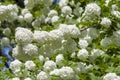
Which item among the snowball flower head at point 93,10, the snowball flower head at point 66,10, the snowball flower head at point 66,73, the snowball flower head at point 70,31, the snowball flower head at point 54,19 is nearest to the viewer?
the snowball flower head at point 66,73

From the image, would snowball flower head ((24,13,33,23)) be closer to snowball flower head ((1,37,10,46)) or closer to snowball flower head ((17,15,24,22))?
snowball flower head ((17,15,24,22))

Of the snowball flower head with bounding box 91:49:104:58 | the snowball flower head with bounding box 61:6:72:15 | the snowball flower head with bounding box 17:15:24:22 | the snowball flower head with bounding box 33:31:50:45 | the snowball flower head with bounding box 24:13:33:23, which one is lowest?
the snowball flower head with bounding box 33:31:50:45

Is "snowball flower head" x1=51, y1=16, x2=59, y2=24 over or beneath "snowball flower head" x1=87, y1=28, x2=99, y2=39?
over

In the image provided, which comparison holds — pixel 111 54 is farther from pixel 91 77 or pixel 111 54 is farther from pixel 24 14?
pixel 24 14

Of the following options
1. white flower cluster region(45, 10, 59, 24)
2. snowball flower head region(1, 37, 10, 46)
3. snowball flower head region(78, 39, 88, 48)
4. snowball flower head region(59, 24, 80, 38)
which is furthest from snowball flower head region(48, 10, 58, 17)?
snowball flower head region(59, 24, 80, 38)

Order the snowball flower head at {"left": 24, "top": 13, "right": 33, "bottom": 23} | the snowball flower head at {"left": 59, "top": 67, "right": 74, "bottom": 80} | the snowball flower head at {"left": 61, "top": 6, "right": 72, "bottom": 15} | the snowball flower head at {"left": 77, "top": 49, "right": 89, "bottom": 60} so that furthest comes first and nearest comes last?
the snowball flower head at {"left": 24, "top": 13, "right": 33, "bottom": 23}
the snowball flower head at {"left": 61, "top": 6, "right": 72, "bottom": 15}
the snowball flower head at {"left": 77, "top": 49, "right": 89, "bottom": 60}
the snowball flower head at {"left": 59, "top": 67, "right": 74, "bottom": 80}

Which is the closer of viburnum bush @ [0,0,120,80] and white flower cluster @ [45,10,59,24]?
viburnum bush @ [0,0,120,80]

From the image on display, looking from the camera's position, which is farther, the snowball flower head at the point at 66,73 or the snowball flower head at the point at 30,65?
the snowball flower head at the point at 30,65

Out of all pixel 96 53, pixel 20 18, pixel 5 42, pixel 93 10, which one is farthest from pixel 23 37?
pixel 5 42

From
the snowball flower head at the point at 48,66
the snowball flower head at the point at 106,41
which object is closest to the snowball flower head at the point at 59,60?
the snowball flower head at the point at 48,66

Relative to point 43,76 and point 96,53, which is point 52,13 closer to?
point 96,53

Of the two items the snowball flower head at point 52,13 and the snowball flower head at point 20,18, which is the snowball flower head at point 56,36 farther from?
the snowball flower head at point 20,18

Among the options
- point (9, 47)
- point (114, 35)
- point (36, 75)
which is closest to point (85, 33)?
point (114, 35)

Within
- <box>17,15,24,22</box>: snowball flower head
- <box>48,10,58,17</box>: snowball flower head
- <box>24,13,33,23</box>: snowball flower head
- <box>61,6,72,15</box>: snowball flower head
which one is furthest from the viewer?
<box>17,15,24,22</box>: snowball flower head
